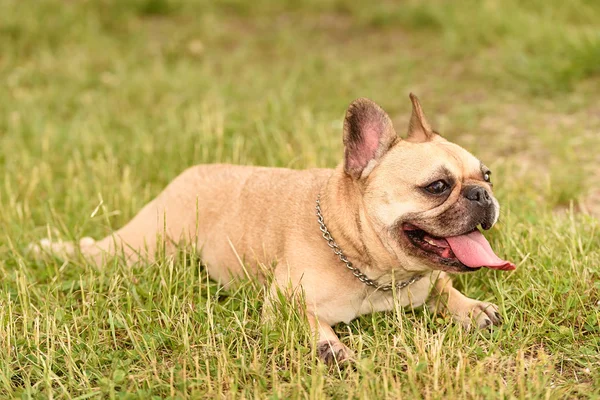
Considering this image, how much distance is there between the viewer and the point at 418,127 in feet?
12.7

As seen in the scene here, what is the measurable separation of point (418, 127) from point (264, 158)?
6.00ft

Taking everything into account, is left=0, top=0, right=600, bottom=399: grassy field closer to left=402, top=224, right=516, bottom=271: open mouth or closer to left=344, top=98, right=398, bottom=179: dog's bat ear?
left=402, top=224, right=516, bottom=271: open mouth

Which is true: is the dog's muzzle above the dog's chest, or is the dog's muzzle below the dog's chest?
above

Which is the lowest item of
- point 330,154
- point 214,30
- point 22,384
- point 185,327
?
point 22,384

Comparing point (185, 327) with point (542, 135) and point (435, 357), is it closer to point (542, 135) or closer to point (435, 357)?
point (435, 357)

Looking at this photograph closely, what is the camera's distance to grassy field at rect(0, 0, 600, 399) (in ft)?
10.4

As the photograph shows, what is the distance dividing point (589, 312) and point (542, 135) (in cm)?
266

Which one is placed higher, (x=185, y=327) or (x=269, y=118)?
(x=269, y=118)

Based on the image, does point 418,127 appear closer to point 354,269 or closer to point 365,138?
point 365,138

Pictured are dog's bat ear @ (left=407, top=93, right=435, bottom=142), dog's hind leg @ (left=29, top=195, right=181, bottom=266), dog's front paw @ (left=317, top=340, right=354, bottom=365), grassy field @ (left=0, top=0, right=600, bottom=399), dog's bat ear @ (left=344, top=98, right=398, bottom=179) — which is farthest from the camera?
dog's hind leg @ (left=29, top=195, right=181, bottom=266)

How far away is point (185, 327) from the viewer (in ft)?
11.1

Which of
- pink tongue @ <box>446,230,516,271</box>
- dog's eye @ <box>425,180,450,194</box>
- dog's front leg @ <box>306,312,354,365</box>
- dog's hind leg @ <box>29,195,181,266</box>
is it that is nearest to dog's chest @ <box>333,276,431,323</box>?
dog's front leg @ <box>306,312,354,365</box>

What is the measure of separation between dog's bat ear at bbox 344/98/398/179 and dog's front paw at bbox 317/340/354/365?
2.52ft

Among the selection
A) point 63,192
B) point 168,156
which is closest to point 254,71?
point 168,156
